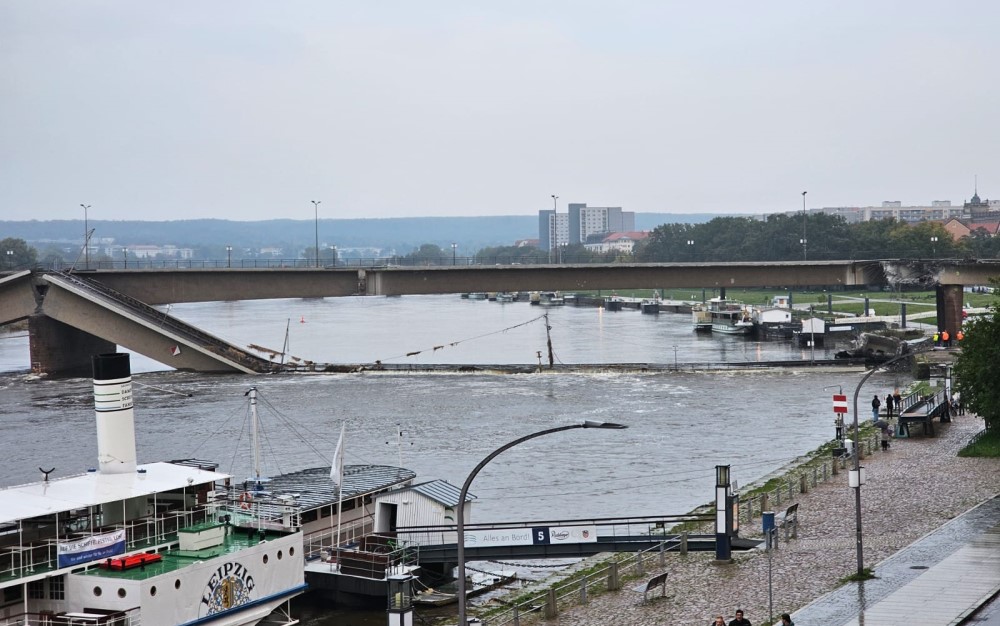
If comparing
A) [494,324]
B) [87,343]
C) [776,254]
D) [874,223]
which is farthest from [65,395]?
[874,223]

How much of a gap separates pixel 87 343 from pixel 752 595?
6330 centimetres

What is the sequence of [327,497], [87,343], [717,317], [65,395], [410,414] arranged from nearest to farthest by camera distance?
[327,497] < [410,414] < [65,395] < [87,343] < [717,317]

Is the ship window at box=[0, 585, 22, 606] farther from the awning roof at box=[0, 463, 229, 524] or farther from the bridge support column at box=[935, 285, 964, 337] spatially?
the bridge support column at box=[935, 285, 964, 337]

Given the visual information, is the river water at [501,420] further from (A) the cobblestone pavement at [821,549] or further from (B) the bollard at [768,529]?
(B) the bollard at [768,529]

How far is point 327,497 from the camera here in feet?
110

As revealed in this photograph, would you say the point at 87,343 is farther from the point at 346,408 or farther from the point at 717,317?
the point at 717,317

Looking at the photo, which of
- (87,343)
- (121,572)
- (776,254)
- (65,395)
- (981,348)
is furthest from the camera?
(776,254)

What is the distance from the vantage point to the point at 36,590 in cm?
2541

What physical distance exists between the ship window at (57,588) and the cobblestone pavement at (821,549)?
31.5ft

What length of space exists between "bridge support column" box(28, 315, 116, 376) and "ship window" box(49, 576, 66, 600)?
52134 mm

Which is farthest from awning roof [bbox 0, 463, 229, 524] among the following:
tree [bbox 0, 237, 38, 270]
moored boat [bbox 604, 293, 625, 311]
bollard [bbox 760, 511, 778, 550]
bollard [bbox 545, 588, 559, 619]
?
tree [bbox 0, 237, 38, 270]

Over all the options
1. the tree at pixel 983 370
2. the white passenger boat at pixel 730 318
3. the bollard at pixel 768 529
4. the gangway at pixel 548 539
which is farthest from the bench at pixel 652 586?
the white passenger boat at pixel 730 318

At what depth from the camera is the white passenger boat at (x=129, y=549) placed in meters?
25.1

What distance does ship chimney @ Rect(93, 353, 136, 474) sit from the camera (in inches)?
1180
